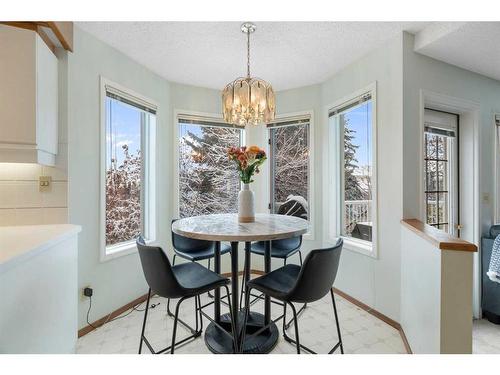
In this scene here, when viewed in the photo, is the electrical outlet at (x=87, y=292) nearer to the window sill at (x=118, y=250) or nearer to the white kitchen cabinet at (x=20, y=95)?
the window sill at (x=118, y=250)

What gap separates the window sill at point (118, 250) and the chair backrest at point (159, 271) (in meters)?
0.96

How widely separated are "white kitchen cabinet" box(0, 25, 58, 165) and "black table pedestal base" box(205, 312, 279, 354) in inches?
67.2

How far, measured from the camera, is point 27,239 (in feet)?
4.39

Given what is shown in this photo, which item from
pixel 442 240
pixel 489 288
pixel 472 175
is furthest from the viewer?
pixel 472 175

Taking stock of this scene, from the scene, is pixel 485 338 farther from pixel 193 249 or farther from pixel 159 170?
pixel 159 170

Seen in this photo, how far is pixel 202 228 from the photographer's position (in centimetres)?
164

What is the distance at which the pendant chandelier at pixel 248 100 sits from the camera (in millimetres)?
1834

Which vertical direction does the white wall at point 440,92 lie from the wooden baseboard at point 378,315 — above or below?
above

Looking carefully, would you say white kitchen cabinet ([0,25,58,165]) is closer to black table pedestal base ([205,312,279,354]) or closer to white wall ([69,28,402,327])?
white wall ([69,28,402,327])

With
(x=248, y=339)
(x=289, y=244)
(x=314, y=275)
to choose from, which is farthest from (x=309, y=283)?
(x=289, y=244)

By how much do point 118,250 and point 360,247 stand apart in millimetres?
2328

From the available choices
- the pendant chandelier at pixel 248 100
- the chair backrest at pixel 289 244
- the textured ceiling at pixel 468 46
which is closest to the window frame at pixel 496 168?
the textured ceiling at pixel 468 46
